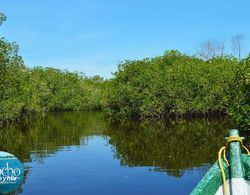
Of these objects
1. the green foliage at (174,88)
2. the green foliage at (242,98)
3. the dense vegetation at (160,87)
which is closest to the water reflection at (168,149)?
the green foliage at (242,98)

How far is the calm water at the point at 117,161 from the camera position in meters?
17.6

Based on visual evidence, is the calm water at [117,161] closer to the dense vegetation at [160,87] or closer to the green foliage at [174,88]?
the dense vegetation at [160,87]

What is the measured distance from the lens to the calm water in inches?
695

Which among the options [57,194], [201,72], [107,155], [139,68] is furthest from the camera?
[139,68]

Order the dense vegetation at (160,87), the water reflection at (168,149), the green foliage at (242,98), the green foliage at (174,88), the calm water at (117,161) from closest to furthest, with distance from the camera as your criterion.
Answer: the calm water at (117,161) < the water reflection at (168,149) < the green foliage at (242,98) < the dense vegetation at (160,87) < the green foliage at (174,88)

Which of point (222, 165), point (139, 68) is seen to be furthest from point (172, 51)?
point (222, 165)

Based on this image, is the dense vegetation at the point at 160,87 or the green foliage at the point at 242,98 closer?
the green foliage at the point at 242,98

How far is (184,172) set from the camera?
1991cm

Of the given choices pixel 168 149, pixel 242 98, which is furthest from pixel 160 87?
pixel 168 149

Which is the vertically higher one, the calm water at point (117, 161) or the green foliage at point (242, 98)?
the green foliage at point (242, 98)

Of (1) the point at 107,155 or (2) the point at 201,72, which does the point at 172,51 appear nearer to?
(2) the point at 201,72

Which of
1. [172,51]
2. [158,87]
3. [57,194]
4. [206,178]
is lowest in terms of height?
[57,194]

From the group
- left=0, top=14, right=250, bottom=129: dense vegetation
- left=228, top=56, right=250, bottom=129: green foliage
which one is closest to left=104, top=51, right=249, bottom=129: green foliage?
left=0, top=14, right=250, bottom=129: dense vegetation

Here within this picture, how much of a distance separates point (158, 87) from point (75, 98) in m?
46.4
